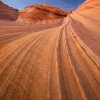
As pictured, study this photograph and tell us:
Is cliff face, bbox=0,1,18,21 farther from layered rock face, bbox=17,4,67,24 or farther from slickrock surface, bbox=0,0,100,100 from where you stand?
slickrock surface, bbox=0,0,100,100

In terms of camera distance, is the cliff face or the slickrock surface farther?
the cliff face

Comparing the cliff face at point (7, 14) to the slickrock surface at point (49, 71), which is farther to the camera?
the cliff face at point (7, 14)

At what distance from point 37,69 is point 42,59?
0.84ft

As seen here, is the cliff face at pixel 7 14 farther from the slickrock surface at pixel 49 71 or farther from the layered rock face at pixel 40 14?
the slickrock surface at pixel 49 71

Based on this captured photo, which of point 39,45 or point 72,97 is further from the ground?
point 39,45

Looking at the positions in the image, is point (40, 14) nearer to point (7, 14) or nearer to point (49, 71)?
point (7, 14)

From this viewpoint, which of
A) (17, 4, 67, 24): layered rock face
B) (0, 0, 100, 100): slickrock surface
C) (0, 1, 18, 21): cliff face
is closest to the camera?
(0, 0, 100, 100): slickrock surface

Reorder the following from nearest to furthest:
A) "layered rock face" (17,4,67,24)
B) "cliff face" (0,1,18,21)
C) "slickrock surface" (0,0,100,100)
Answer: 1. "slickrock surface" (0,0,100,100)
2. "layered rock face" (17,4,67,24)
3. "cliff face" (0,1,18,21)

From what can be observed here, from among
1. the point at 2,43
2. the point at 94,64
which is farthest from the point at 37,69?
the point at 2,43

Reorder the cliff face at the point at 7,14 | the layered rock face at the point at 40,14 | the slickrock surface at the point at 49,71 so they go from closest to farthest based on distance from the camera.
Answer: the slickrock surface at the point at 49,71 < the layered rock face at the point at 40,14 < the cliff face at the point at 7,14

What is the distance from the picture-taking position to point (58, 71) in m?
1.67

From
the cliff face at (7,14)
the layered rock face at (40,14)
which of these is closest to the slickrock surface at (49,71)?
the layered rock face at (40,14)

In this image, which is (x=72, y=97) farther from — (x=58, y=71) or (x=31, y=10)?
(x=31, y=10)

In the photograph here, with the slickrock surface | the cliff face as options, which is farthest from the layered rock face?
the slickrock surface
